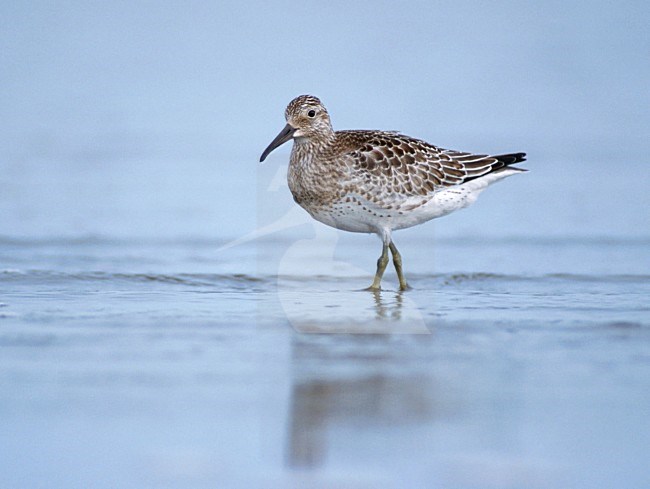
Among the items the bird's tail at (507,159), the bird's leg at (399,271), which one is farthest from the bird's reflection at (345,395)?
the bird's tail at (507,159)

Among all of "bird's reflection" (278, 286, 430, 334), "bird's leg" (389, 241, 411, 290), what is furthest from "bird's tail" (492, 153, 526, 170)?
"bird's reflection" (278, 286, 430, 334)

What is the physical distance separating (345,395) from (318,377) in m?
0.37

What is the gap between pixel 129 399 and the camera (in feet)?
16.7

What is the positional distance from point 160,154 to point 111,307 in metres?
7.18

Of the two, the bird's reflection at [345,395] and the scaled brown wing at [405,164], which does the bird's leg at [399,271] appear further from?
the bird's reflection at [345,395]

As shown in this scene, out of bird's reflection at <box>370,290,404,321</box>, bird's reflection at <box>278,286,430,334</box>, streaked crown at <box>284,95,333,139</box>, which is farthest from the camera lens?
streaked crown at <box>284,95,333,139</box>

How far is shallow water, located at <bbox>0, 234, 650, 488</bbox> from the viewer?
4355mm

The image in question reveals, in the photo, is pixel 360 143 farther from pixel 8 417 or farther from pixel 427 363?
pixel 8 417

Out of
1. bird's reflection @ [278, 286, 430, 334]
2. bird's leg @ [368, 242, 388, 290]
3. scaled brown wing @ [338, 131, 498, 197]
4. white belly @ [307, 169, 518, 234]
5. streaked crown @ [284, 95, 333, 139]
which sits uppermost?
streaked crown @ [284, 95, 333, 139]

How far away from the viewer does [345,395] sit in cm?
520

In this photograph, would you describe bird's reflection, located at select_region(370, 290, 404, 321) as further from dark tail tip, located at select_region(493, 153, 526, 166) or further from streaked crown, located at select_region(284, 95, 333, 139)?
dark tail tip, located at select_region(493, 153, 526, 166)

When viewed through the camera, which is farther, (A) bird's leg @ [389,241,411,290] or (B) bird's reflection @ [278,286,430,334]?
(A) bird's leg @ [389,241,411,290]

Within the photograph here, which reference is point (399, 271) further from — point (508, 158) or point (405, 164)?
point (508, 158)

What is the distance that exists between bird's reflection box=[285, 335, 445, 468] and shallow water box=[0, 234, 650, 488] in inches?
0.6
